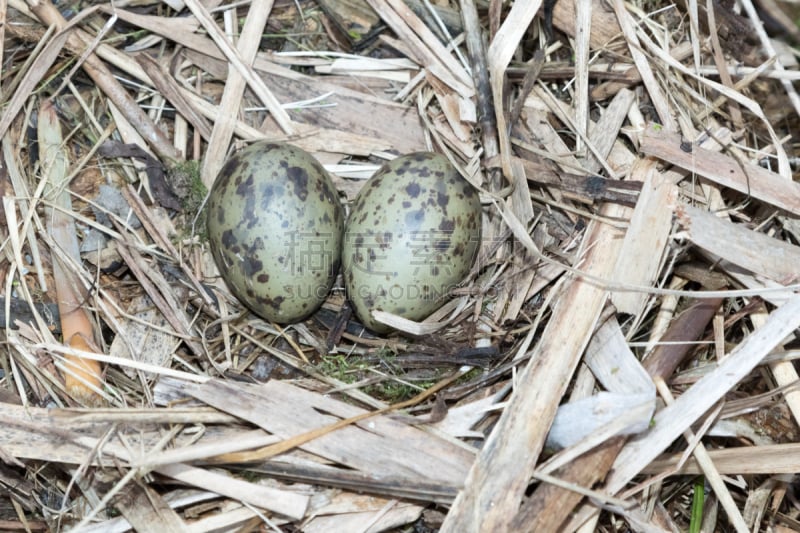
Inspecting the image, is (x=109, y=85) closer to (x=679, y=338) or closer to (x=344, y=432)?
(x=344, y=432)

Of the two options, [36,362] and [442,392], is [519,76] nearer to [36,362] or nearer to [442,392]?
[442,392]

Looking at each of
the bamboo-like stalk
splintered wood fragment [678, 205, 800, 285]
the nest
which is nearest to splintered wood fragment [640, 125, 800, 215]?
the nest

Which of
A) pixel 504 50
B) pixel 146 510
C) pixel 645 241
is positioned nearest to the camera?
pixel 146 510

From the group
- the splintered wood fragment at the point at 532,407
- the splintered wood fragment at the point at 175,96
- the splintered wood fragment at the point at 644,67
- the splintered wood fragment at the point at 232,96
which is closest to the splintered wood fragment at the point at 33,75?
the splintered wood fragment at the point at 175,96

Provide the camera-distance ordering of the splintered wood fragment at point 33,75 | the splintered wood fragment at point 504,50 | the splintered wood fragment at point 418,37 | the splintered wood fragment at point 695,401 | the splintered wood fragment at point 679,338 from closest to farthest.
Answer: the splintered wood fragment at point 695,401 < the splintered wood fragment at point 679,338 < the splintered wood fragment at point 504,50 < the splintered wood fragment at point 33,75 < the splintered wood fragment at point 418,37

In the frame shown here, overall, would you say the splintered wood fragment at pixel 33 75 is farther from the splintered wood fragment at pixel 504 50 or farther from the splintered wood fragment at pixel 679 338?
the splintered wood fragment at pixel 679 338

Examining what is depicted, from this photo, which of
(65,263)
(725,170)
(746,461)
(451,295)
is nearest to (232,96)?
(65,263)

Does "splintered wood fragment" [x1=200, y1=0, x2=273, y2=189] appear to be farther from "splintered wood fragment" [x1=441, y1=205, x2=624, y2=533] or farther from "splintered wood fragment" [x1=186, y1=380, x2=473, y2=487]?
"splintered wood fragment" [x1=441, y1=205, x2=624, y2=533]
